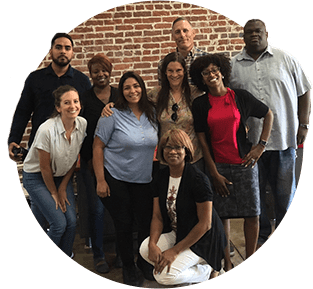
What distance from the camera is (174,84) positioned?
2854 millimetres

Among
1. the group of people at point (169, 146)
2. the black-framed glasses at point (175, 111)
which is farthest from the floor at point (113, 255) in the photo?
the black-framed glasses at point (175, 111)

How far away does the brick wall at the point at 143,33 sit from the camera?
9.87ft

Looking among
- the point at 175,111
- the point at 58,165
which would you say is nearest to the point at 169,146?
the point at 175,111

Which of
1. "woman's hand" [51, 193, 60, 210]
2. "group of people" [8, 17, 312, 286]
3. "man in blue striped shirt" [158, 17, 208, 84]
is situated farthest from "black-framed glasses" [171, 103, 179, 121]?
"woman's hand" [51, 193, 60, 210]

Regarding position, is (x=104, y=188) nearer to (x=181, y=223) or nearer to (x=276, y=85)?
(x=181, y=223)

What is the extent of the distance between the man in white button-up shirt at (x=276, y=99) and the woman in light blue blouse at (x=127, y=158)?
0.59 m

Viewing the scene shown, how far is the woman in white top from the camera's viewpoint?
289 cm

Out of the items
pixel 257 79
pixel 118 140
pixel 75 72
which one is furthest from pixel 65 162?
pixel 257 79

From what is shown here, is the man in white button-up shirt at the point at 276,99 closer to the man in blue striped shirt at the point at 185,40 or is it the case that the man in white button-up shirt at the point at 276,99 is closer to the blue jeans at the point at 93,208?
the man in blue striped shirt at the point at 185,40

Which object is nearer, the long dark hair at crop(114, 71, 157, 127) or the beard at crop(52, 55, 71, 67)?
the long dark hair at crop(114, 71, 157, 127)

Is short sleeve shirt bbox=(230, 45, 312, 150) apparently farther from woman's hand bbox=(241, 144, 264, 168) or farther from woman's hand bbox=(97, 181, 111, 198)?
woman's hand bbox=(97, 181, 111, 198)

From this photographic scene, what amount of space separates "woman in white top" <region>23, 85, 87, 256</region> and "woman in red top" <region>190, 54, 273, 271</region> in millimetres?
733

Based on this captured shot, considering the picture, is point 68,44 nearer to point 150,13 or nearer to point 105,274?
point 150,13

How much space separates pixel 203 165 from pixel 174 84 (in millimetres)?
517
